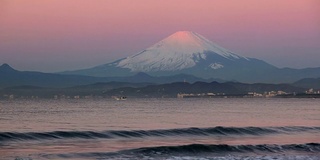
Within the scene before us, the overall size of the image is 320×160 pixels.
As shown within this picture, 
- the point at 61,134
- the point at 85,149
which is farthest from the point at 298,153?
the point at 61,134

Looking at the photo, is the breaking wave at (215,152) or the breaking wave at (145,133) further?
the breaking wave at (145,133)

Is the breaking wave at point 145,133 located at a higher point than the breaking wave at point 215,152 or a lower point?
higher

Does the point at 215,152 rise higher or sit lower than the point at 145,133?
lower

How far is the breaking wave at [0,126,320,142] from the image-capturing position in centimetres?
3071

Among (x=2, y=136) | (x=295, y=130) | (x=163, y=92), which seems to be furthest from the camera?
(x=163, y=92)

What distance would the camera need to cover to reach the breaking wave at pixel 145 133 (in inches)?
1209

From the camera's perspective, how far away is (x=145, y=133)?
34.2 m

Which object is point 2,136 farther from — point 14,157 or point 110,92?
point 110,92

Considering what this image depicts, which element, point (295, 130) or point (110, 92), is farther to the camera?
point (110, 92)

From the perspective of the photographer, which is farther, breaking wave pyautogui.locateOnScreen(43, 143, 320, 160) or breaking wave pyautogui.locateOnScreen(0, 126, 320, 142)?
breaking wave pyautogui.locateOnScreen(0, 126, 320, 142)

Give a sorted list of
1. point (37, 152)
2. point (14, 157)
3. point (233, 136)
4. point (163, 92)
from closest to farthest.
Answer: point (14, 157) → point (37, 152) → point (233, 136) → point (163, 92)

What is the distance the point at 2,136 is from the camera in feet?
97.8

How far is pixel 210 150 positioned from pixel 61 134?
32.7 feet

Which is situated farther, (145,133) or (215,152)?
(145,133)
